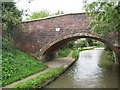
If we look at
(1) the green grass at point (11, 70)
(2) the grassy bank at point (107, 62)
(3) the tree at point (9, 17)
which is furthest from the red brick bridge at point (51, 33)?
(1) the green grass at point (11, 70)

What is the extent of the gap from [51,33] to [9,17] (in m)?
3.10

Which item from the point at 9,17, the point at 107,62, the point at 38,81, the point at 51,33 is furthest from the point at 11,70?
the point at 107,62

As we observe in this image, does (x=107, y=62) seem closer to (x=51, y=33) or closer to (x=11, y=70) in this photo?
(x=51, y=33)

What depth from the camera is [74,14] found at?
536 inches

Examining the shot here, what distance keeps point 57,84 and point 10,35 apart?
19.6 ft

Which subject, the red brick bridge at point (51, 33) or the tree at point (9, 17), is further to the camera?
the red brick bridge at point (51, 33)

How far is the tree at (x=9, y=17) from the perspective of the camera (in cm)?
1207

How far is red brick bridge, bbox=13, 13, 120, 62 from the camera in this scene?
13.5 meters

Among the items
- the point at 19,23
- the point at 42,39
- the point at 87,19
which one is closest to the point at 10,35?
the point at 19,23

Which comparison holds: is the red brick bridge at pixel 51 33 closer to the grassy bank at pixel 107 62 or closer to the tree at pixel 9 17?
the tree at pixel 9 17

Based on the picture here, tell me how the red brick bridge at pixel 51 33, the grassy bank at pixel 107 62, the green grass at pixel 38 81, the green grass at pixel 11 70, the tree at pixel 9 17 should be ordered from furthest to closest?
the grassy bank at pixel 107 62, the red brick bridge at pixel 51 33, the tree at pixel 9 17, the green grass at pixel 11 70, the green grass at pixel 38 81

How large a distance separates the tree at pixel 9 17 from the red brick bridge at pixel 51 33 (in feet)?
2.72

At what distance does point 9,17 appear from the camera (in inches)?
485

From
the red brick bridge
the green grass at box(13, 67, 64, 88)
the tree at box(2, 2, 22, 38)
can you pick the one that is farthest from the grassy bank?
the tree at box(2, 2, 22, 38)
